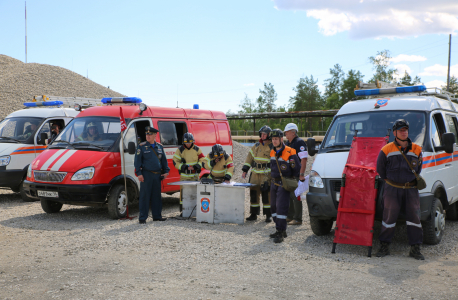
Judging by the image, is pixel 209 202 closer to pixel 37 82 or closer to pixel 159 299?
pixel 159 299

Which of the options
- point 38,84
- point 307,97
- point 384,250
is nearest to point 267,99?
point 307,97

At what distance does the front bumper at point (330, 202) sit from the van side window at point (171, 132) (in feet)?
15.8

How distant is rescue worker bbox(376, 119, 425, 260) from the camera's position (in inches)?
243

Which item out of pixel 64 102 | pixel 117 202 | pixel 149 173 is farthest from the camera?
pixel 64 102

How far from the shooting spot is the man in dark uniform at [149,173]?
880cm

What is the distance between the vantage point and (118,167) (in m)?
9.30

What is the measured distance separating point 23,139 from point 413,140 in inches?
387

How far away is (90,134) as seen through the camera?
9.68m

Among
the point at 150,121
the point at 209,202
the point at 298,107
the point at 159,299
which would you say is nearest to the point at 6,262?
the point at 159,299

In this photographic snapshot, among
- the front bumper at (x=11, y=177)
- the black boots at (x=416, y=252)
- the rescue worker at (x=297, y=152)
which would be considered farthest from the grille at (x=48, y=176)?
the black boots at (x=416, y=252)

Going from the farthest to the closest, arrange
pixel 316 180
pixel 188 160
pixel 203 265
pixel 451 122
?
pixel 188 160 → pixel 451 122 → pixel 316 180 → pixel 203 265

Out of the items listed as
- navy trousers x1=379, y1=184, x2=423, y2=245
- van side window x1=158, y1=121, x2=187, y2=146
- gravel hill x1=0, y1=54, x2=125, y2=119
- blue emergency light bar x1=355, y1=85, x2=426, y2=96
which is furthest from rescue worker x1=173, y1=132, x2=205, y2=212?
gravel hill x1=0, y1=54, x2=125, y2=119

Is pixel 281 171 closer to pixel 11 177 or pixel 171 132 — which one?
pixel 171 132

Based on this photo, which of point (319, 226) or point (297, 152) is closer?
point (319, 226)
